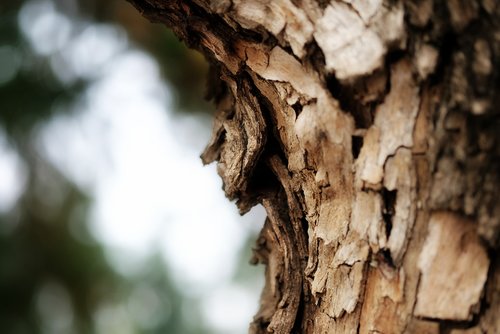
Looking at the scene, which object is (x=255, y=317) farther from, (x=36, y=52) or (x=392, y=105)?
(x=36, y=52)

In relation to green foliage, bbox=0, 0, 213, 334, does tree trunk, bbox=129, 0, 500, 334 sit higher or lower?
lower

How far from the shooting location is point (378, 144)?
0.50 m

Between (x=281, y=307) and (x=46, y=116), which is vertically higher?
(x=46, y=116)

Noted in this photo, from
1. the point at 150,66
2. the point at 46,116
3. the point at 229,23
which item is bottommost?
the point at 229,23

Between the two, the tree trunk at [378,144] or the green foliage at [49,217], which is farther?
the green foliage at [49,217]

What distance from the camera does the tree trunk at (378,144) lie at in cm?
45

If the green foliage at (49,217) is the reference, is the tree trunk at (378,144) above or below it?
below

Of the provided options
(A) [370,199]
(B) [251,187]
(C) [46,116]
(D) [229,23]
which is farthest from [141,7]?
(C) [46,116]

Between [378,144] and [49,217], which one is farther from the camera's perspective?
[49,217]

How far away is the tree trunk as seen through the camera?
446 millimetres

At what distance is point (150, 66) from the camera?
9.22ft

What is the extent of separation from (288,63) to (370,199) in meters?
0.16

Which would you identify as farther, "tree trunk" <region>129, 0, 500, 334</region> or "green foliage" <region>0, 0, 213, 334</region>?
"green foliage" <region>0, 0, 213, 334</region>

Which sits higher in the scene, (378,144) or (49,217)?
(49,217)
